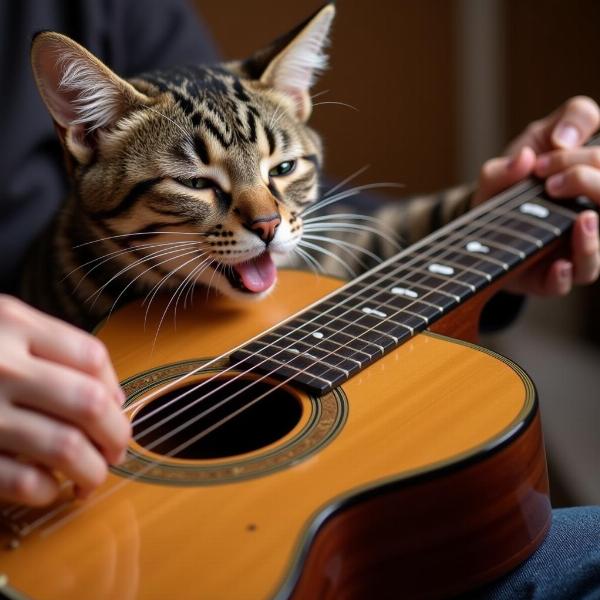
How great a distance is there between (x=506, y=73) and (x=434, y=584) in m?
1.79

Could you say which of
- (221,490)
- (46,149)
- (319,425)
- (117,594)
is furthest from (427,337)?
(46,149)

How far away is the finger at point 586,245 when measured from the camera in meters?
0.89

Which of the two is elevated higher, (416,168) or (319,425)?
(319,425)

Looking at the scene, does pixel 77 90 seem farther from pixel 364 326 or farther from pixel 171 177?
pixel 364 326

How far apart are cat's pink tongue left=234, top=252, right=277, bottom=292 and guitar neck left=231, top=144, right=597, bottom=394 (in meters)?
0.06

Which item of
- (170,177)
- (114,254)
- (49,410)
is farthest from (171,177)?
(49,410)

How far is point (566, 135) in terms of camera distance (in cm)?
97

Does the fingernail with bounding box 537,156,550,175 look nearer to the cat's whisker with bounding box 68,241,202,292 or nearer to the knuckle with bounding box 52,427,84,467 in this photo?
the cat's whisker with bounding box 68,241,202,292

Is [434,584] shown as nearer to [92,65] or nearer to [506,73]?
[92,65]

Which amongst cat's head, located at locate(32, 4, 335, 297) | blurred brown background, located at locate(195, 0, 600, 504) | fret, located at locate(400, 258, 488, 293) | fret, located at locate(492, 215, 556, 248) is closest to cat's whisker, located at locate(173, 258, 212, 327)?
cat's head, located at locate(32, 4, 335, 297)

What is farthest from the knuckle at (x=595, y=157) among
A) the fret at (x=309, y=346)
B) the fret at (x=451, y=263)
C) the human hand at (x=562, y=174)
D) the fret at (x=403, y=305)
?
the fret at (x=309, y=346)

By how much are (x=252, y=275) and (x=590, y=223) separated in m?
0.39

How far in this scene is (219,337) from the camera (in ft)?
2.52

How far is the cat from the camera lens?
0.79 m
